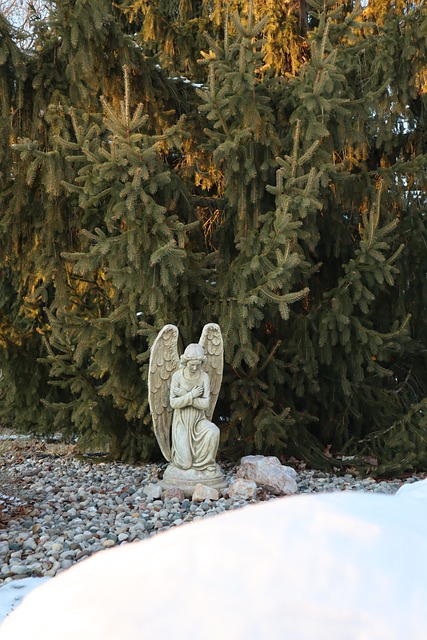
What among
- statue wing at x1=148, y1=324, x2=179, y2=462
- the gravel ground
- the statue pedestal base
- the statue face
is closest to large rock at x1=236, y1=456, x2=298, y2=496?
the gravel ground

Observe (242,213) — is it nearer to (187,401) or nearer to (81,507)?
(187,401)

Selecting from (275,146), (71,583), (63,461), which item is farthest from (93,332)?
(71,583)

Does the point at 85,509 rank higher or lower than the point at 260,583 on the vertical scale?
lower

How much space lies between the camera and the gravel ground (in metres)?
4.37

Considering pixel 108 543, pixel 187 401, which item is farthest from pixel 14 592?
pixel 187 401

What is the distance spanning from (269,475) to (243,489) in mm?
405

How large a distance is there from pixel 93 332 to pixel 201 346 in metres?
1.16

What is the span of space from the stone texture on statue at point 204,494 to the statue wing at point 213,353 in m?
0.85

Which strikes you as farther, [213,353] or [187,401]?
[213,353]

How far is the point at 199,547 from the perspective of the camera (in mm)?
778

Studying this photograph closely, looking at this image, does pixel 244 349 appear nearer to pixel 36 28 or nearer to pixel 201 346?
pixel 201 346

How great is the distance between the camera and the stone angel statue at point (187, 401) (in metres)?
6.05

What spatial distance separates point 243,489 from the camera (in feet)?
18.5

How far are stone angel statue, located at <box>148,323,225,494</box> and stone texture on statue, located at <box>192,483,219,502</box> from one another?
0.73 feet
